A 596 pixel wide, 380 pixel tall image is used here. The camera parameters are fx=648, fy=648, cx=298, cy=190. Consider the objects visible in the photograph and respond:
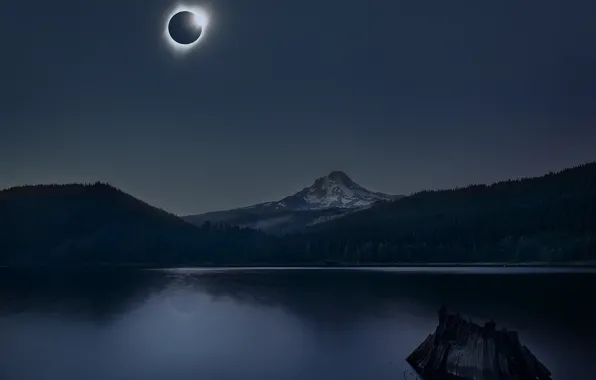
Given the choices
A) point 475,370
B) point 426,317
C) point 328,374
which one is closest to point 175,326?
point 426,317

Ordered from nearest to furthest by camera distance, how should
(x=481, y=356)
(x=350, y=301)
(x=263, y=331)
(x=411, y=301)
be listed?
(x=481, y=356), (x=263, y=331), (x=411, y=301), (x=350, y=301)

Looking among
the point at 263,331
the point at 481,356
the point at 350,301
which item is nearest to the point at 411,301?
the point at 350,301

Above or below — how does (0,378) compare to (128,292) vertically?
below

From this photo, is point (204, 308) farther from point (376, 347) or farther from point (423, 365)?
point (423, 365)

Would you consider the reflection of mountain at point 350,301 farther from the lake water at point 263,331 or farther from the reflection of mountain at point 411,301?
the lake water at point 263,331

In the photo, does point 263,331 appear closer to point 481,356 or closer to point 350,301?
point 481,356

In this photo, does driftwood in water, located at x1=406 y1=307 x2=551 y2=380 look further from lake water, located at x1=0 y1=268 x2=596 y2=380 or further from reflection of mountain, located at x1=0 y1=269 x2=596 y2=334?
reflection of mountain, located at x1=0 y1=269 x2=596 y2=334

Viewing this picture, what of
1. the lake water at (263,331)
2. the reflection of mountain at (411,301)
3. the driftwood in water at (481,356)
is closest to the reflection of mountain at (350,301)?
the reflection of mountain at (411,301)
